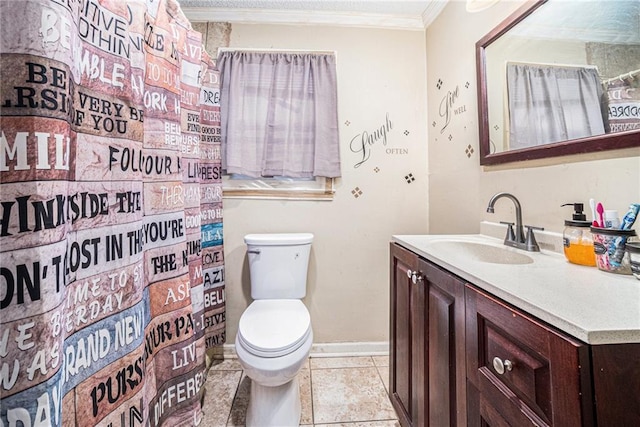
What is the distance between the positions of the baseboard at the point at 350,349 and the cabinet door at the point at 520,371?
1204 millimetres

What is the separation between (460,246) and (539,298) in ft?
2.13

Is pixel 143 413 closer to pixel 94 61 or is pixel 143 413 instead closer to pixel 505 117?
pixel 94 61

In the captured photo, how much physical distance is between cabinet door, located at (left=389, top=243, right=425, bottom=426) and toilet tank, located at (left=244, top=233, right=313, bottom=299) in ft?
1.95

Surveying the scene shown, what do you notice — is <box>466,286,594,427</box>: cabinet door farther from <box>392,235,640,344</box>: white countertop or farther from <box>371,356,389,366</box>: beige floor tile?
<box>371,356,389,366</box>: beige floor tile

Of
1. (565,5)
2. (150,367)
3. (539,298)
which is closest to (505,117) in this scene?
(565,5)

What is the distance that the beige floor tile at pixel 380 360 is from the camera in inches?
68.8

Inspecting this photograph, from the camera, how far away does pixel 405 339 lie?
1134mm

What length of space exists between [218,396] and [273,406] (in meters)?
0.44

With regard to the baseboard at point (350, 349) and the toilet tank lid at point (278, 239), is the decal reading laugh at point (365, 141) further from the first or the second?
the baseboard at point (350, 349)

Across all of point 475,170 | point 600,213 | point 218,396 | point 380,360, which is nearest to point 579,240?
point 600,213

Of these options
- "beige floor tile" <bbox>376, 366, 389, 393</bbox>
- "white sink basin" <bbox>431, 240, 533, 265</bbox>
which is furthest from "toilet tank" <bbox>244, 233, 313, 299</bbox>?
"white sink basin" <bbox>431, 240, 533, 265</bbox>

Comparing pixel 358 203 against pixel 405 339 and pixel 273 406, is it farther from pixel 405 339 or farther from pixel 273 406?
pixel 273 406

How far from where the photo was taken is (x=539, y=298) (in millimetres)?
554

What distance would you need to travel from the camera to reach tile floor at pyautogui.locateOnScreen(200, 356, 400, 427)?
1314 mm
